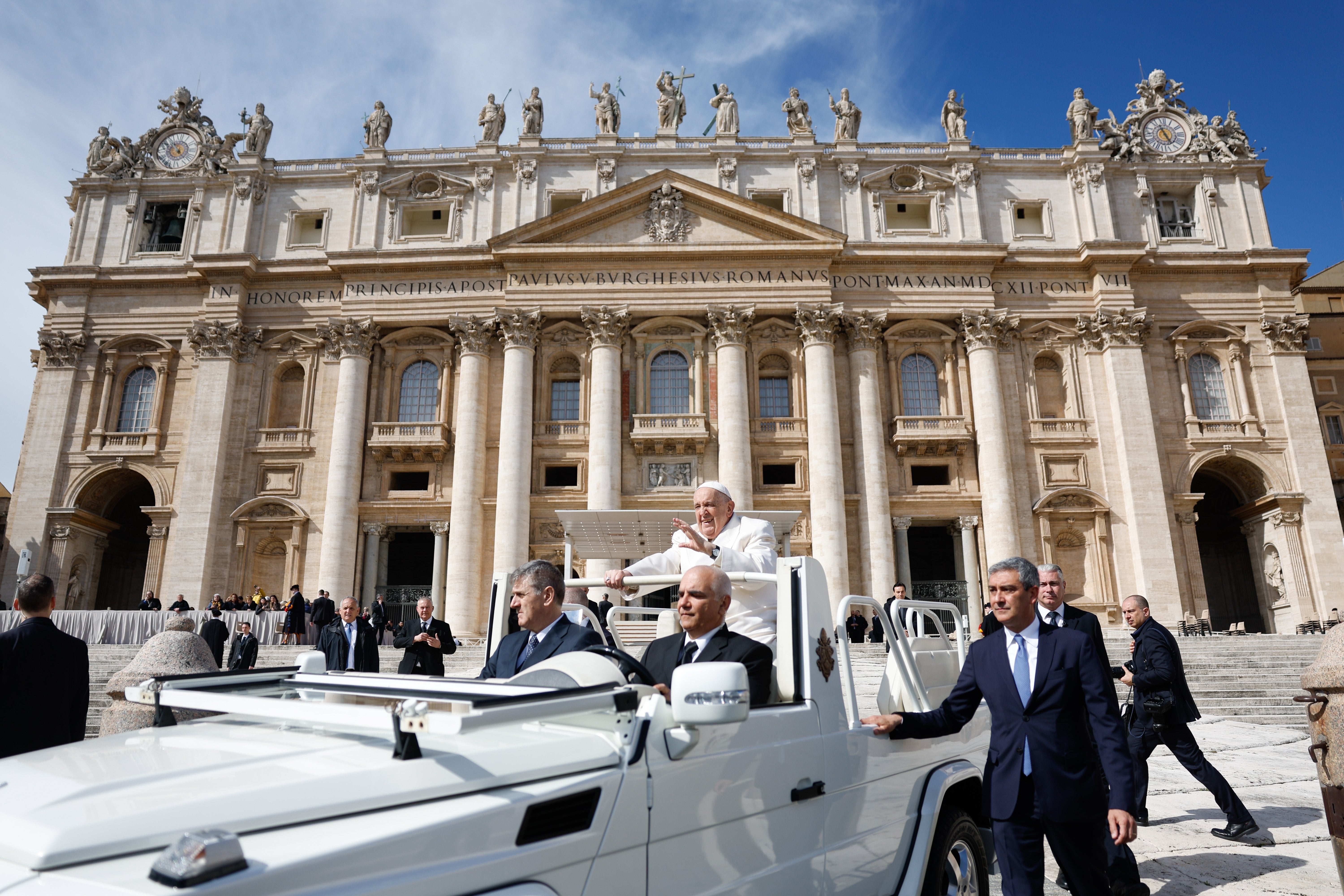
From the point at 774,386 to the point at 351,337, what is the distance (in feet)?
46.7

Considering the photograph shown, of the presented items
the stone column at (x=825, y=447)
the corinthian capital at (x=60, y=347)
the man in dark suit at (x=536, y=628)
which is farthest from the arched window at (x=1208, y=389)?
the corinthian capital at (x=60, y=347)

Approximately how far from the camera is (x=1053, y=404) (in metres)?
28.4

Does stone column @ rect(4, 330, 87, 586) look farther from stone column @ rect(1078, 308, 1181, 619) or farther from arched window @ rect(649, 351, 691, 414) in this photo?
stone column @ rect(1078, 308, 1181, 619)

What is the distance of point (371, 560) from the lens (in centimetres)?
2670

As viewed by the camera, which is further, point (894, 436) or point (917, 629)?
point (894, 436)

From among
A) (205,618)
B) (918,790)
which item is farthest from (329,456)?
(918,790)

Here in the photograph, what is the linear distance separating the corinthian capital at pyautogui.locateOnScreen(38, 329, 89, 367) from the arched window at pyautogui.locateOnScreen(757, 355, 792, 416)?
23.3 metres

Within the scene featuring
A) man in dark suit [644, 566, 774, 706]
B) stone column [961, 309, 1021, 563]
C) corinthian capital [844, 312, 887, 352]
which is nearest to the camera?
man in dark suit [644, 566, 774, 706]

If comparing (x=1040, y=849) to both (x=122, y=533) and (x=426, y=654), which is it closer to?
(x=426, y=654)

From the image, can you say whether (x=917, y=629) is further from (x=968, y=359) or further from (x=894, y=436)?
(x=968, y=359)

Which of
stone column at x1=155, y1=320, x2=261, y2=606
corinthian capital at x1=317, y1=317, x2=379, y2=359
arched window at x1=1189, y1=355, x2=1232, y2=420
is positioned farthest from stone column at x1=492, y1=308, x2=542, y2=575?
arched window at x1=1189, y1=355, x2=1232, y2=420

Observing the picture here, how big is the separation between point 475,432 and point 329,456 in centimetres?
502

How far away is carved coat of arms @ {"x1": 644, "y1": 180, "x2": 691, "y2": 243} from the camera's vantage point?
2812 centimetres

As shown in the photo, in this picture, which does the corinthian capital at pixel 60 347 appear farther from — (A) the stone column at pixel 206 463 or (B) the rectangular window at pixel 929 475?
(B) the rectangular window at pixel 929 475
